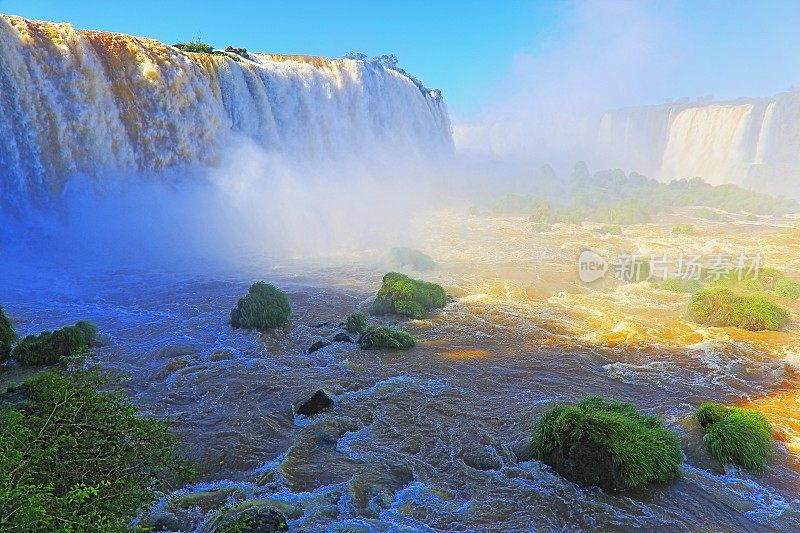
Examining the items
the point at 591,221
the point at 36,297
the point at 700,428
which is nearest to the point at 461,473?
the point at 700,428

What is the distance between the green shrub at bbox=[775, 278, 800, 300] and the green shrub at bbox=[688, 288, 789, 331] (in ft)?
10.7

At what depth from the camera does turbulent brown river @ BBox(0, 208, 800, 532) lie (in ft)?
19.3

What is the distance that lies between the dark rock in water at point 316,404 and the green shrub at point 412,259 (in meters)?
10.7

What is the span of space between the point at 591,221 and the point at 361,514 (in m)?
30.3

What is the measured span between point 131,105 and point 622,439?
2188 cm

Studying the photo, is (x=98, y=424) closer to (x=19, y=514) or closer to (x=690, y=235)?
(x=19, y=514)

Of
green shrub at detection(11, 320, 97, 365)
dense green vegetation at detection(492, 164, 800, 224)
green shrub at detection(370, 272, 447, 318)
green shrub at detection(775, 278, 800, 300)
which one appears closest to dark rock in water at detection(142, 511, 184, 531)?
green shrub at detection(11, 320, 97, 365)

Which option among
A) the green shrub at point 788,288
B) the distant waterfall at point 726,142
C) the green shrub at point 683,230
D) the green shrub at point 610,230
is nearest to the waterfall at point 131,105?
the green shrub at point 610,230

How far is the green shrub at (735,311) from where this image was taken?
12070 mm

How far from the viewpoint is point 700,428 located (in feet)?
23.9

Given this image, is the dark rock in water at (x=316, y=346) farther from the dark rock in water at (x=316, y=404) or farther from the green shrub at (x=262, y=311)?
the dark rock in water at (x=316, y=404)

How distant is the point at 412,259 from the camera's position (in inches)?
751

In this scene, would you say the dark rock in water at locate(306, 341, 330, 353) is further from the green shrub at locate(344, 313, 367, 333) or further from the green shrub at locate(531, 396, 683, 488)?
the green shrub at locate(531, 396, 683, 488)

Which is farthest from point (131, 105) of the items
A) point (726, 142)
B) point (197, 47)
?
point (726, 142)
